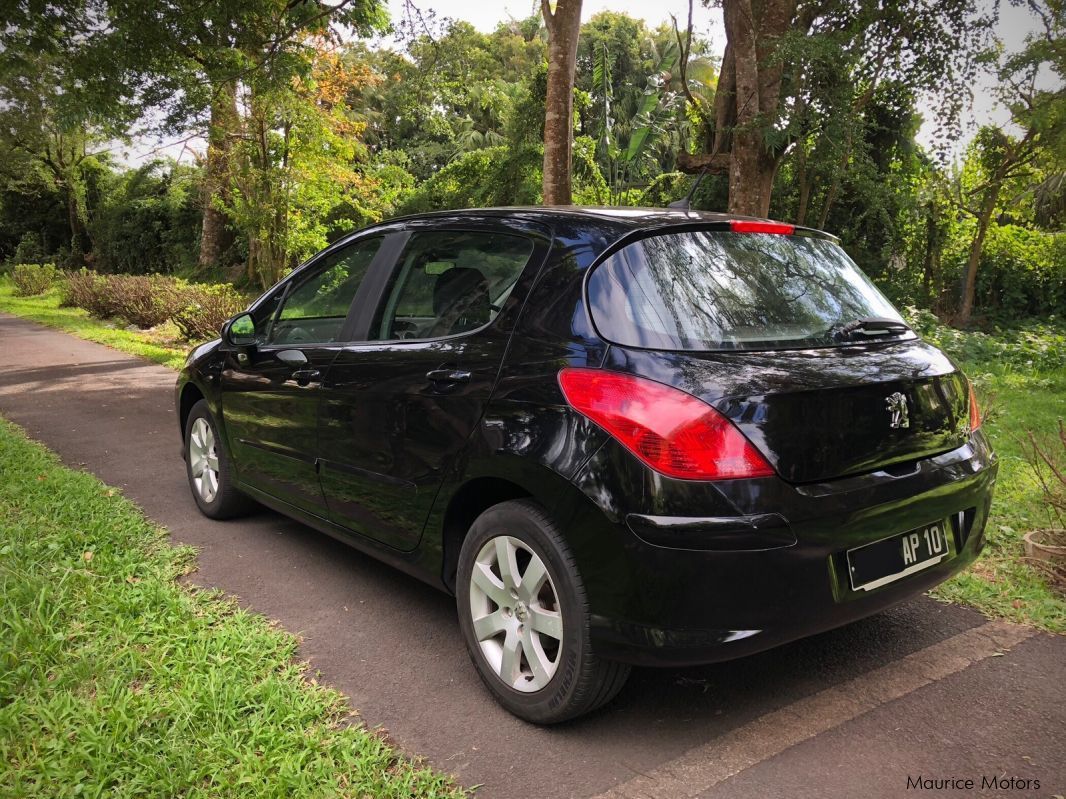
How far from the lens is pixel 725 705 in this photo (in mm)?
2791

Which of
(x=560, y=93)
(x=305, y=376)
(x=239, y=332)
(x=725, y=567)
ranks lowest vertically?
(x=725, y=567)

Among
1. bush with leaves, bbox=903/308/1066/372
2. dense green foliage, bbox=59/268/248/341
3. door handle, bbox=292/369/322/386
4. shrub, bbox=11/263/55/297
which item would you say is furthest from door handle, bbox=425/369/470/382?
shrub, bbox=11/263/55/297

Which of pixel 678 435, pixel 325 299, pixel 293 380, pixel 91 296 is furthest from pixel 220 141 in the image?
pixel 678 435

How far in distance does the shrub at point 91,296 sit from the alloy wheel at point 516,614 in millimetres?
18202

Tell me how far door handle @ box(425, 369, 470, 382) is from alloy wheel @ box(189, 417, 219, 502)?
2272 mm

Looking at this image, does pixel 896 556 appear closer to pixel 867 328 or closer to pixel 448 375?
pixel 867 328

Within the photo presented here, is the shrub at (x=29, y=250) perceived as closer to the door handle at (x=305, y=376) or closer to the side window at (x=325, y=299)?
the side window at (x=325, y=299)

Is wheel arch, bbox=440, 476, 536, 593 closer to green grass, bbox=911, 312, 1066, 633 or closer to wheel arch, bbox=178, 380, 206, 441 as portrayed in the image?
green grass, bbox=911, 312, 1066, 633

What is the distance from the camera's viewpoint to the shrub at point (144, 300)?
53.7 feet

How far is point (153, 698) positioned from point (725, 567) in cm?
197

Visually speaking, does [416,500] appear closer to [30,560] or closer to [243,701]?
[243,701]

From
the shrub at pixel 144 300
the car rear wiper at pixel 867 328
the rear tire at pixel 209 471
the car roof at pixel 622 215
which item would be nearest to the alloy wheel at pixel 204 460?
the rear tire at pixel 209 471

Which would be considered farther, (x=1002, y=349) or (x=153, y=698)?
(x=1002, y=349)

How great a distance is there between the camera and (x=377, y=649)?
3244mm
